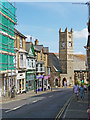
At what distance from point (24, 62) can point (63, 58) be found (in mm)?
37323

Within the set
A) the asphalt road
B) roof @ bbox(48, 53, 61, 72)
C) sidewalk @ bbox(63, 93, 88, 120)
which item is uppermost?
roof @ bbox(48, 53, 61, 72)

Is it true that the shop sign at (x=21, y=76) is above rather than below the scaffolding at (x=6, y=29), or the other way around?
below

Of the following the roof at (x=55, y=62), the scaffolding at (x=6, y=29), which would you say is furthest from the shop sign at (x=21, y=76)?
the roof at (x=55, y=62)

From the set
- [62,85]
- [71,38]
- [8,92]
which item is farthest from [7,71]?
[71,38]

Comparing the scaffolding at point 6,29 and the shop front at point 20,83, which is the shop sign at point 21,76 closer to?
the shop front at point 20,83

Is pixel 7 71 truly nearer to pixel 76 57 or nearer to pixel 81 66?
pixel 81 66

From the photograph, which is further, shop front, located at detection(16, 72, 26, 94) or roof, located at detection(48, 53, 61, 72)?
roof, located at detection(48, 53, 61, 72)

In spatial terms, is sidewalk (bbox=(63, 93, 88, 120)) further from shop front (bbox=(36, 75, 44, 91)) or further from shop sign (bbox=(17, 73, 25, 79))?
shop front (bbox=(36, 75, 44, 91))

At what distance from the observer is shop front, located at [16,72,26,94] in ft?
106

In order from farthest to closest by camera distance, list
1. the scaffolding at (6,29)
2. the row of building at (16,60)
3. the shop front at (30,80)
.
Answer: the shop front at (30,80), the row of building at (16,60), the scaffolding at (6,29)

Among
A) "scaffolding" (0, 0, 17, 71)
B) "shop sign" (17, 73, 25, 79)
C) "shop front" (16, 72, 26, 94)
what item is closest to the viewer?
"scaffolding" (0, 0, 17, 71)

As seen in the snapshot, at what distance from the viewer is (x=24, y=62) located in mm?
34938

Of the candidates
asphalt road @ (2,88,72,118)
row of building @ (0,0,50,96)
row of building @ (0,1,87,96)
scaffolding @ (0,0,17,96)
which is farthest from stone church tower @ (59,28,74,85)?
asphalt road @ (2,88,72,118)

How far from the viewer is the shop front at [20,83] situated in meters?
32.2
